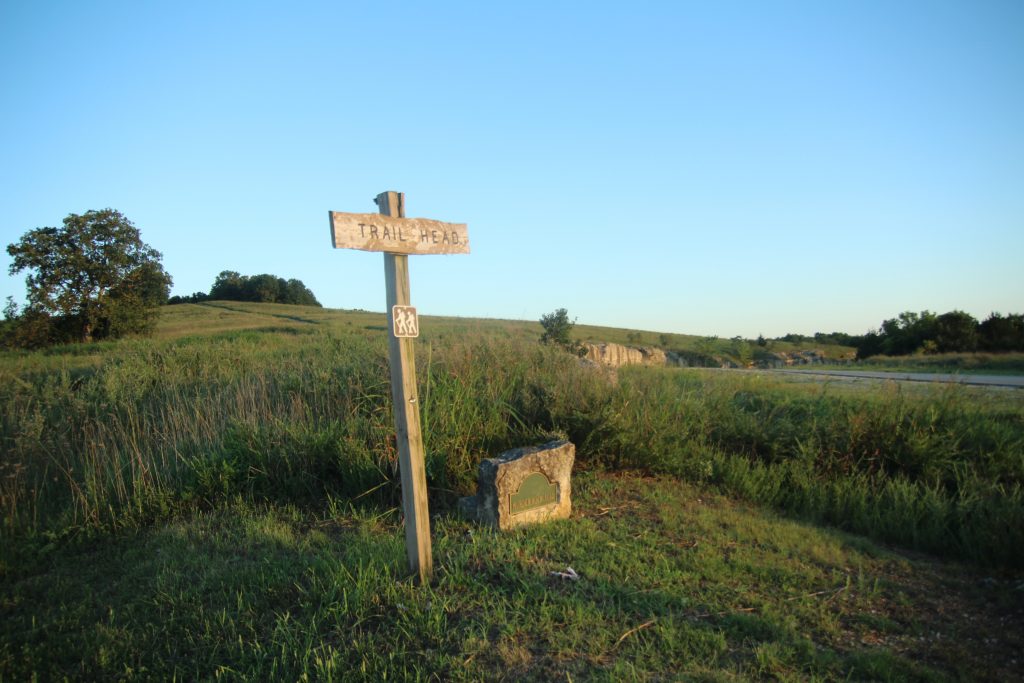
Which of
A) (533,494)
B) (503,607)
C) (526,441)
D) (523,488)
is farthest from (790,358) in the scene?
(503,607)

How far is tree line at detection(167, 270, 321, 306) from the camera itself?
55969 millimetres

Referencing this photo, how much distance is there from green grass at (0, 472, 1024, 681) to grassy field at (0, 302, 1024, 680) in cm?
2

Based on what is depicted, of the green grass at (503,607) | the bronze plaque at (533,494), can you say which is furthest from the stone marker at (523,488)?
the green grass at (503,607)

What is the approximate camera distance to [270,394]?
900 centimetres

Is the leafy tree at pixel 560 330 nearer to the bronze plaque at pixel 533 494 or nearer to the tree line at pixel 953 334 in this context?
the bronze plaque at pixel 533 494

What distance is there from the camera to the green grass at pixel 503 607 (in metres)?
3.37

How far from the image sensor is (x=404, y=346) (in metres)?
4.15

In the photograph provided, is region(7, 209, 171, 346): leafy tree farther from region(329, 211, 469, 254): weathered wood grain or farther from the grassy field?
region(329, 211, 469, 254): weathered wood grain

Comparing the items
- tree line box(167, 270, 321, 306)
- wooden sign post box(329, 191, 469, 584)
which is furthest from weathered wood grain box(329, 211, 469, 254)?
tree line box(167, 270, 321, 306)

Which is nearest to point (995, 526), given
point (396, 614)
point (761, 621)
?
point (761, 621)

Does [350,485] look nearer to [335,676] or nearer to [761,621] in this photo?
[335,676]

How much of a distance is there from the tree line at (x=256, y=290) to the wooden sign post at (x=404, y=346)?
5445 centimetres

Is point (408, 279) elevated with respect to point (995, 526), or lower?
elevated

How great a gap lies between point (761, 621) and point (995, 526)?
145 inches
